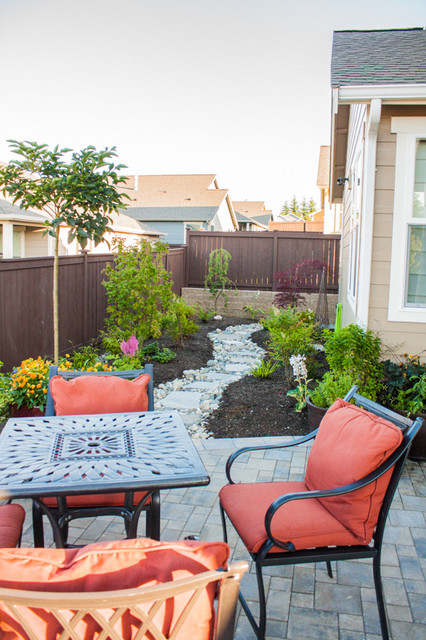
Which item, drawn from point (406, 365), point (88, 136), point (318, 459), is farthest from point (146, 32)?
point (88, 136)

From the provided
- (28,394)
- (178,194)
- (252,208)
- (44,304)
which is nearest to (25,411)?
(28,394)

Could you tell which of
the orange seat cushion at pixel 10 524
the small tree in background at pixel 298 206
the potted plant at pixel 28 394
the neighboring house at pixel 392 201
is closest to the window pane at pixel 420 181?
the neighboring house at pixel 392 201

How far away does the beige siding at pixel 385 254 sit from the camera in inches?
172

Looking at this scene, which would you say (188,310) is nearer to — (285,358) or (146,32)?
(285,358)

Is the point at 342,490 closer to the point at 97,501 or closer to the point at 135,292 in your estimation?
the point at 97,501

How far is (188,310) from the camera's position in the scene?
8.91 m

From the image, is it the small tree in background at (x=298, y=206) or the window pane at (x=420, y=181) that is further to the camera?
the small tree in background at (x=298, y=206)

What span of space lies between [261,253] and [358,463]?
493 inches

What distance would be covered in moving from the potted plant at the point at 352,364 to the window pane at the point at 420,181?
1104 mm

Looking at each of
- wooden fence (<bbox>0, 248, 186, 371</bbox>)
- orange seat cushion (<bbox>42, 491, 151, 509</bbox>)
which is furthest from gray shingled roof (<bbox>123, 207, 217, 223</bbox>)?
orange seat cushion (<bbox>42, 491, 151, 509</bbox>)

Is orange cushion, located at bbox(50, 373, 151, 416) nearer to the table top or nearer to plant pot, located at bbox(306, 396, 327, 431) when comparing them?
the table top

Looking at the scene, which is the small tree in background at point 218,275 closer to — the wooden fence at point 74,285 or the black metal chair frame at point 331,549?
the wooden fence at point 74,285

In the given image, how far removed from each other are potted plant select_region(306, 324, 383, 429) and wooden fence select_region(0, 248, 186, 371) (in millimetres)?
3605

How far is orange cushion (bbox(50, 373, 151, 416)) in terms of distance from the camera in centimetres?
298
